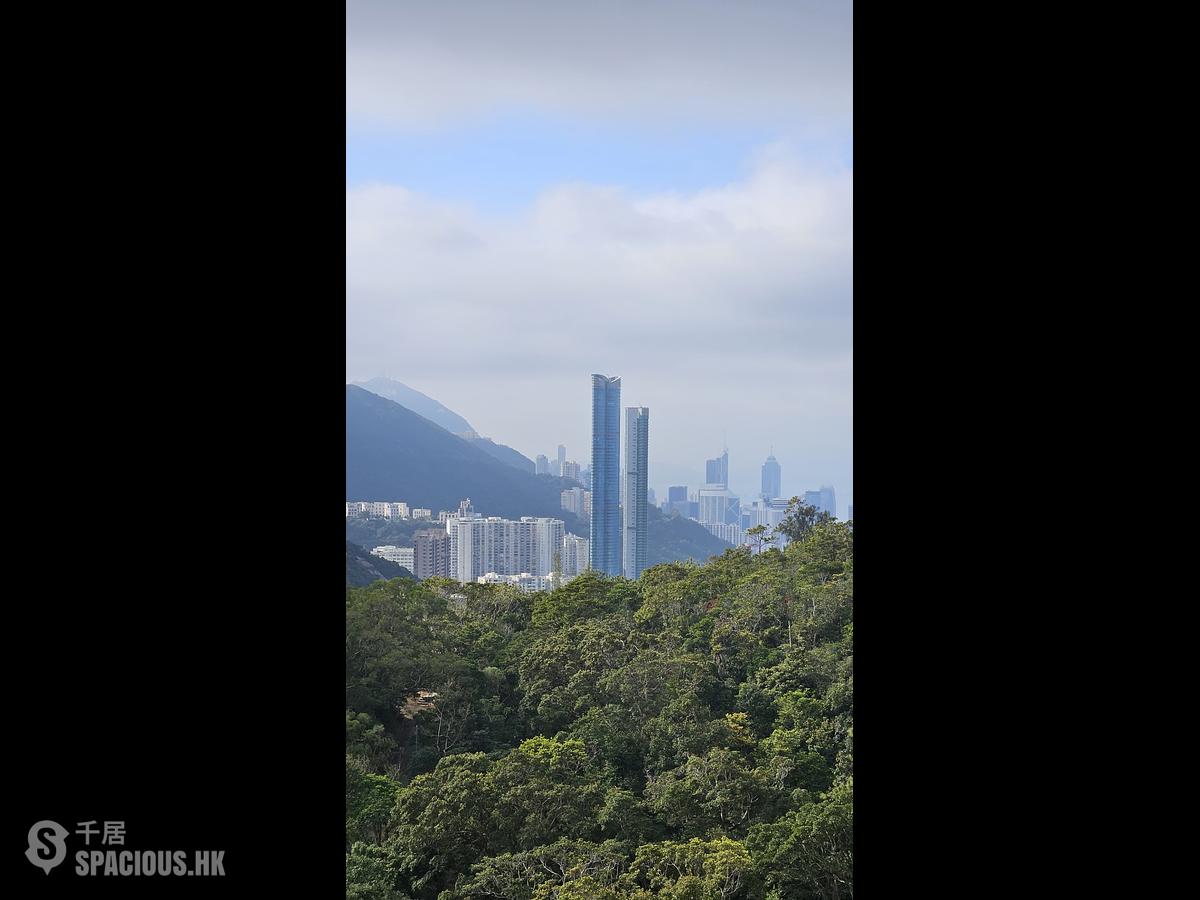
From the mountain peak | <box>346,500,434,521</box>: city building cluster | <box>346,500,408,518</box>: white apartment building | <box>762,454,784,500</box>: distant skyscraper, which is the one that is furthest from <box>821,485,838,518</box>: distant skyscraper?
<box>346,500,408,518</box>: white apartment building

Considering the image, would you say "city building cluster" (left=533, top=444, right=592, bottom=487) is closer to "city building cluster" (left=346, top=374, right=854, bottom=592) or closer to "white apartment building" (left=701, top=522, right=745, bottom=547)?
"city building cluster" (left=346, top=374, right=854, bottom=592)

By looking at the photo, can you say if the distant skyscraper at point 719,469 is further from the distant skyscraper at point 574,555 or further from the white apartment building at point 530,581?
the white apartment building at point 530,581

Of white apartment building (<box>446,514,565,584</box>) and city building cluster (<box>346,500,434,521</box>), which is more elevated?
city building cluster (<box>346,500,434,521</box>)

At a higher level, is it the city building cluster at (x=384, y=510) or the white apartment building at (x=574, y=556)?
the city building cluster at (x=384, y=510)

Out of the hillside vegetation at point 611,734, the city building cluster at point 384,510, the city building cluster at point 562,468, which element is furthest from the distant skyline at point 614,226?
the hillside vegetation at point 611,734
